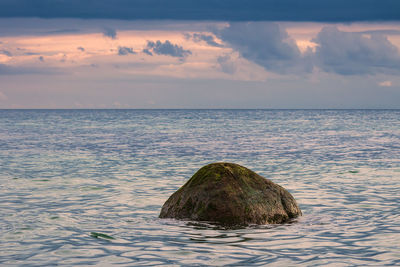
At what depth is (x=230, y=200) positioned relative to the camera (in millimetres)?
10672

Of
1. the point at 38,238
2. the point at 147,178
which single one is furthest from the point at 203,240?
the point at 147,178

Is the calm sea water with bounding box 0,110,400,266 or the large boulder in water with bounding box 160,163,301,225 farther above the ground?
the large boulder in water with bounding box 160,163,301,225

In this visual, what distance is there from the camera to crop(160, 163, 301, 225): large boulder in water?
10.6 m

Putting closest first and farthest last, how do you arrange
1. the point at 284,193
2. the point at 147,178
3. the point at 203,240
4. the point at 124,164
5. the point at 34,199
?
the point at 203,240 < the point at 284,193 < the point at 34,199 < the point at 147,178 < the point at 124,164

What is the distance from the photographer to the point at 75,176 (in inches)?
765

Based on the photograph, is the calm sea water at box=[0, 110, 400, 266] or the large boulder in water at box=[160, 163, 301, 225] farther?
the large boulder in water at box=[160, 163, 301, 225]

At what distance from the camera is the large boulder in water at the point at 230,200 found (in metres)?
10.6

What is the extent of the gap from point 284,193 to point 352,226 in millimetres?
1638

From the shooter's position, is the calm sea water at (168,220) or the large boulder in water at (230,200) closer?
the calm sea water at (168,220)

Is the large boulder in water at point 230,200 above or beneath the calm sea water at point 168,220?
above

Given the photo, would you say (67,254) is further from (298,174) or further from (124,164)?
(124,164)

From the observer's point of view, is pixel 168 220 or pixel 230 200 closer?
pixel 230 200

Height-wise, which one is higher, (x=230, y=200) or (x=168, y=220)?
(x=230, y=200)

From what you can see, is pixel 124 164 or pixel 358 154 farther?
pixel 358 154
